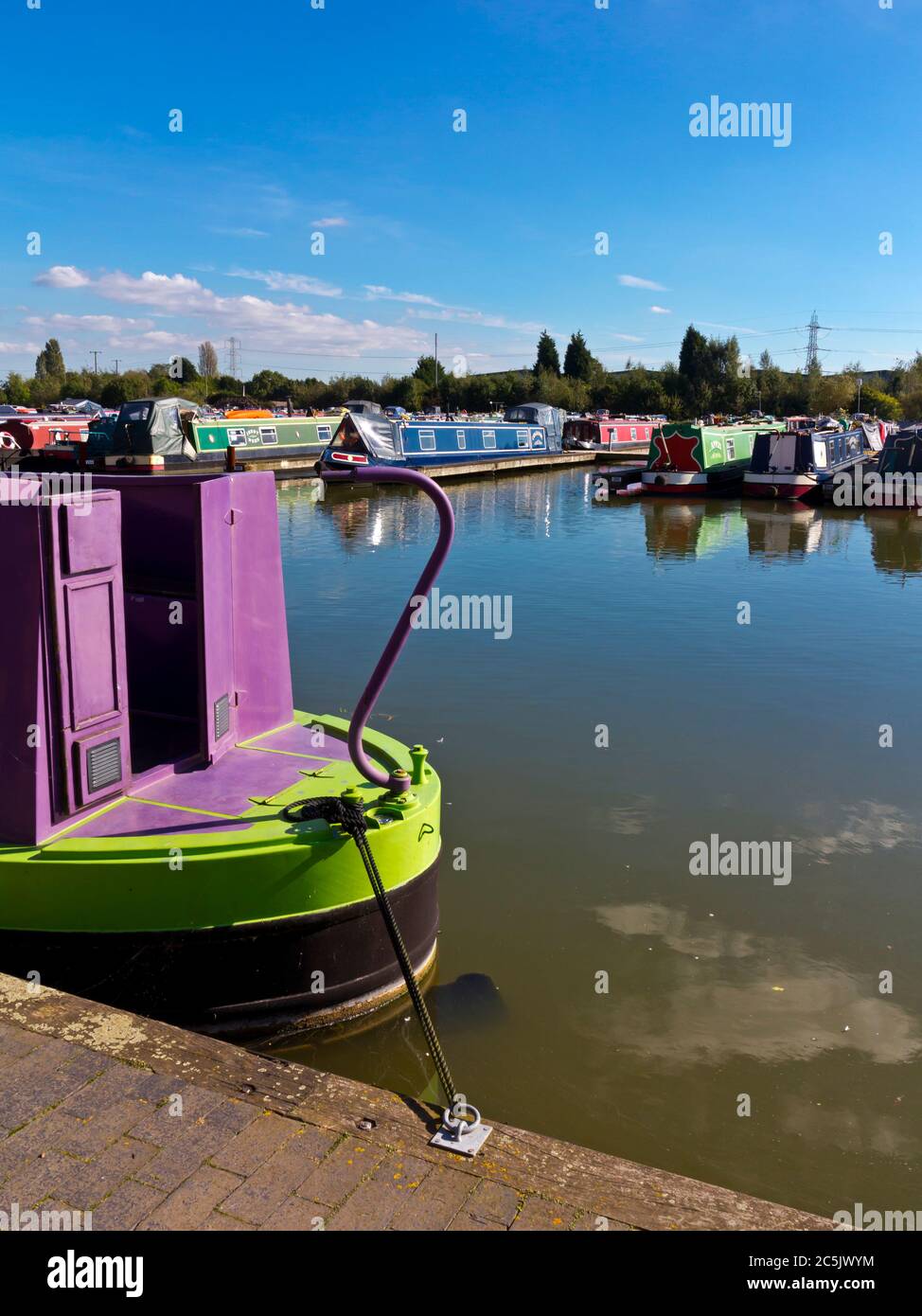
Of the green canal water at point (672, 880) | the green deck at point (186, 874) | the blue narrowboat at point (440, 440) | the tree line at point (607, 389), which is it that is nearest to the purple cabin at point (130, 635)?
the green deck at point (186, 874)

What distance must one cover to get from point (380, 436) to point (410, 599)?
30.6 m

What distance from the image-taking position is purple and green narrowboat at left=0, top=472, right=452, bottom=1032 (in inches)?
186

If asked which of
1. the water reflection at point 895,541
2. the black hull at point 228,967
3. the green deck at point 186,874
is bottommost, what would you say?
the black hull at point 228,967

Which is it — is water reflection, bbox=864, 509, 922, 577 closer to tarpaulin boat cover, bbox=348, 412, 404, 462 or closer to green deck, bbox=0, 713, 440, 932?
tarpaulin boat cover, bbox=348, 412, 404, 462

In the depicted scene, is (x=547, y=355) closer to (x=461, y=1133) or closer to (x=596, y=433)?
(x=596, y=433)

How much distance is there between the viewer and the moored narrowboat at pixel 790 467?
108 ft

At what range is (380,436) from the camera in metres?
34.2

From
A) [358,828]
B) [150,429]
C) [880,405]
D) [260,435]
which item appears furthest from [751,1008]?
[880,405]

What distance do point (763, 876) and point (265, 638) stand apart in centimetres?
397

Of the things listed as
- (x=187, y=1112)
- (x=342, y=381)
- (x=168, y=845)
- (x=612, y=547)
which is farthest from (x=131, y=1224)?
(x=342, y=381)

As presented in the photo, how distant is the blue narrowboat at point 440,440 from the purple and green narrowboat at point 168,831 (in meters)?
22.6

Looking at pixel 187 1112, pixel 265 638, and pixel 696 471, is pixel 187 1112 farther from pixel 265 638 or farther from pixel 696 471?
pixel 696 471

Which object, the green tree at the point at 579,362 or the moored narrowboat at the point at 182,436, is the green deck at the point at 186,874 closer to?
the moored narrowboat at the point at 182,436

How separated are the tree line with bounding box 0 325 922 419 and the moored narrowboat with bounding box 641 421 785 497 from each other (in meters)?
44.9
